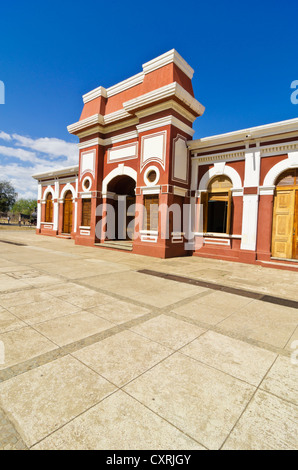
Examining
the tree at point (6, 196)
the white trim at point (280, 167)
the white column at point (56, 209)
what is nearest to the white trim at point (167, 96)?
the white trim at point (280, 167)

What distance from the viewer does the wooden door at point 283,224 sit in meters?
8.62

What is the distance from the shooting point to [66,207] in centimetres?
1834

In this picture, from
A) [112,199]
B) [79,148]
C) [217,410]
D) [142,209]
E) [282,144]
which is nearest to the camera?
[217,410]

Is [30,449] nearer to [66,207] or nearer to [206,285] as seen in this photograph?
[206,285]

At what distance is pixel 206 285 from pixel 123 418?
14.1 feet

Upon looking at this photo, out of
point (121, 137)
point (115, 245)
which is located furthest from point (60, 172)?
point (115, 245)

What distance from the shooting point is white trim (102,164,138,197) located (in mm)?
11898

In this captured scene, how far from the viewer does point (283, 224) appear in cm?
875

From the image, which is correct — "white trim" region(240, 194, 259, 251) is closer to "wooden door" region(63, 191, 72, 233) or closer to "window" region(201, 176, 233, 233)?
"window" region(201, 176, 233, 233)

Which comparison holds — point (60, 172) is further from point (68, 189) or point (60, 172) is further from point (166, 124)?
point (166, 124)

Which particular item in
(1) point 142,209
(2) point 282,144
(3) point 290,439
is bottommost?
(3) point 290,439

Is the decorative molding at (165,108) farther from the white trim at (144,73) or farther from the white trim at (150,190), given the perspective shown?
the white trim at (150,190)

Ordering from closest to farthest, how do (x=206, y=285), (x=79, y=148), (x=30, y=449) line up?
1. (x=30, y=449)
2. (x=206, y=285)
3. (x=79, y=148)
